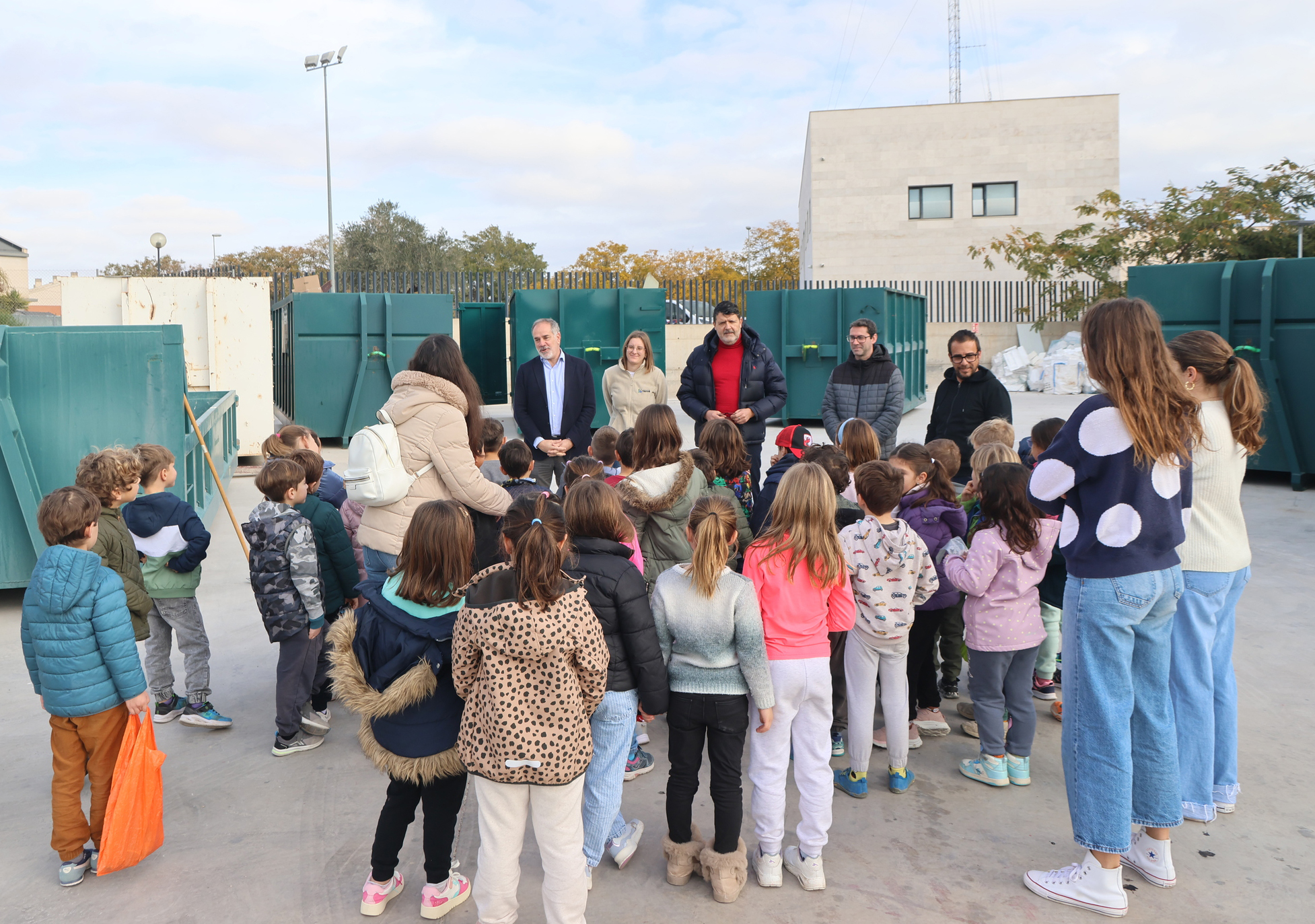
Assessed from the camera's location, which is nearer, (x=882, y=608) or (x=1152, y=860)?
(x=1152, y=860)

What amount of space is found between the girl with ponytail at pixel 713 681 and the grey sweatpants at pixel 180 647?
2487 millimetres

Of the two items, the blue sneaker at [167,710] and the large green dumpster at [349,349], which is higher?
the large green dumpster at [349,349]

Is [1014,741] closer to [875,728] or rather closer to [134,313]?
[875,728]

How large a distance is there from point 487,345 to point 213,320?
5020 mm

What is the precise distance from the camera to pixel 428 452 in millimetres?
4129

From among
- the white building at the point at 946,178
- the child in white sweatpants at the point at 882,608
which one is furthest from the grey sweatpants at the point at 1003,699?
the white building at the point at 946,178

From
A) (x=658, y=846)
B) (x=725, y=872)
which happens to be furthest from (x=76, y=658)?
(x=725, y=872)

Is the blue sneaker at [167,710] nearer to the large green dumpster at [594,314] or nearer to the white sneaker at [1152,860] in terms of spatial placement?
the white sneaker at [1152,860]

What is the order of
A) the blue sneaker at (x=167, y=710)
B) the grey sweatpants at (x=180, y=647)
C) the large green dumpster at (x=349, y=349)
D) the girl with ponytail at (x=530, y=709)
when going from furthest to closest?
the large green dumpster at (x=349, y=349)
the blue sneaker at (x=167, y=710)
the grey sweatpants at (x=180, y=647)
the girl with ponytail at (x=530, y=709)

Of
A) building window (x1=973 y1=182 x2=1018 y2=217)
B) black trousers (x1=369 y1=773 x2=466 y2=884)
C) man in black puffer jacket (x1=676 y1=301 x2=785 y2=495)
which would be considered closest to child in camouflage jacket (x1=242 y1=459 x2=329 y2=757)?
black trousers (x1=369 y1=773 x2=466 y2=884)

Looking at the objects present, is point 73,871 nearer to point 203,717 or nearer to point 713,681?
point 203,717

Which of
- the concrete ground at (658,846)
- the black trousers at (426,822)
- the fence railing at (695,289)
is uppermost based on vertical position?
the fence railing at (695,289)

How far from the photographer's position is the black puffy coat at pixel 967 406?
5.65 m

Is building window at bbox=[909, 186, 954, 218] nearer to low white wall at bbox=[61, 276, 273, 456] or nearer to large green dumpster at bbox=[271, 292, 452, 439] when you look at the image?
large green dumpster at bbox=[271, 292, 452, 439]
